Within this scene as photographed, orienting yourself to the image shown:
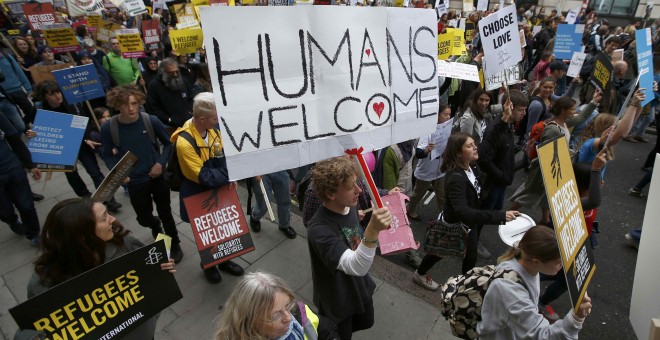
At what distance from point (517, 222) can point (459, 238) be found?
1.63 ft

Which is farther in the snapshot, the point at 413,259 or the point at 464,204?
the point at 413,259

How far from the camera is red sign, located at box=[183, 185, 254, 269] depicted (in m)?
3.21

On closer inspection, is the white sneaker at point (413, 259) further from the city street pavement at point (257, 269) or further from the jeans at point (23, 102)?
the jeans at point (23, 102)

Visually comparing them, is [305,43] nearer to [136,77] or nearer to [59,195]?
[59,195]

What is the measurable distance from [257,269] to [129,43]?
6.10 m

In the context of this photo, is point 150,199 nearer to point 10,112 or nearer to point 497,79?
point 10,112

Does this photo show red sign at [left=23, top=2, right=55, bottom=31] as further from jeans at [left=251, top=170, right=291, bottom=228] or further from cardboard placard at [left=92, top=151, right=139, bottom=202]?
cardboard placard at [left=92, top=151, right=139, bottom=202]

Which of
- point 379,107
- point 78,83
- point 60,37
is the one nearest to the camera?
point 379,107

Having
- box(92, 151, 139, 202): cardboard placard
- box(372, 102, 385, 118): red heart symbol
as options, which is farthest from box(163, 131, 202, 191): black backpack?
box(372, 102, 385, 118): red heart symbol

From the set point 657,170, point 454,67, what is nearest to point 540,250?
point 657,170

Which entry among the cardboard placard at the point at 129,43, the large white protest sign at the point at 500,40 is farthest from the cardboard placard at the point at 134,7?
the large white protest sign at the point at 500,40

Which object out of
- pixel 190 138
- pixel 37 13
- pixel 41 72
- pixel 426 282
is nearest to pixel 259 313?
pixel 190 138

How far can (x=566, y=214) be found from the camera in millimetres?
1652

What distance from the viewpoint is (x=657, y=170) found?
1946 mm
